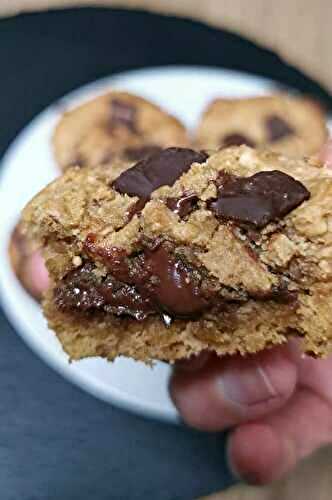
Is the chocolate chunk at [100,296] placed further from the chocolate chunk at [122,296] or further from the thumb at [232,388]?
A: the thumb at [232,388]

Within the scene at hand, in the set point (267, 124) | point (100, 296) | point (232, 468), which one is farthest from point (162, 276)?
point (267, 124)

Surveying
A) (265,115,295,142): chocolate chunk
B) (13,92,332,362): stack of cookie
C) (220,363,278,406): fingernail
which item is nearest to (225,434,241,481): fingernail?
(220,363,278,406): fingernail

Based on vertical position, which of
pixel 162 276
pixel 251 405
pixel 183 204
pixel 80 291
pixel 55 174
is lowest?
pixel 251 405

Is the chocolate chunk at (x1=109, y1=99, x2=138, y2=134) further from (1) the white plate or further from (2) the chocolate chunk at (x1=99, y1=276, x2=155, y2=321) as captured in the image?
(2) the chocolate chunk at (x1=99, y1=276, x2=155, y2=321)

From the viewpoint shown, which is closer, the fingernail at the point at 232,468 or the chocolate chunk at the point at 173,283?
the chocolate chunk at the point at 173,283

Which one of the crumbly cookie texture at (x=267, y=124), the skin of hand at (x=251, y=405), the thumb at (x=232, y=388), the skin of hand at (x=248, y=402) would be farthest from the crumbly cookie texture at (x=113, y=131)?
the thumb at (x=232, y=388)

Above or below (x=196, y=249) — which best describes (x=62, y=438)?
below

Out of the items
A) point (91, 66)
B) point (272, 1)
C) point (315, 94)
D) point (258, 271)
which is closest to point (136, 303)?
point (258, 271)

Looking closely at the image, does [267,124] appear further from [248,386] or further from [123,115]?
[248,386]

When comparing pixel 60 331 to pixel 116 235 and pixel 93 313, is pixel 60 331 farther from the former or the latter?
pixel 116 235
